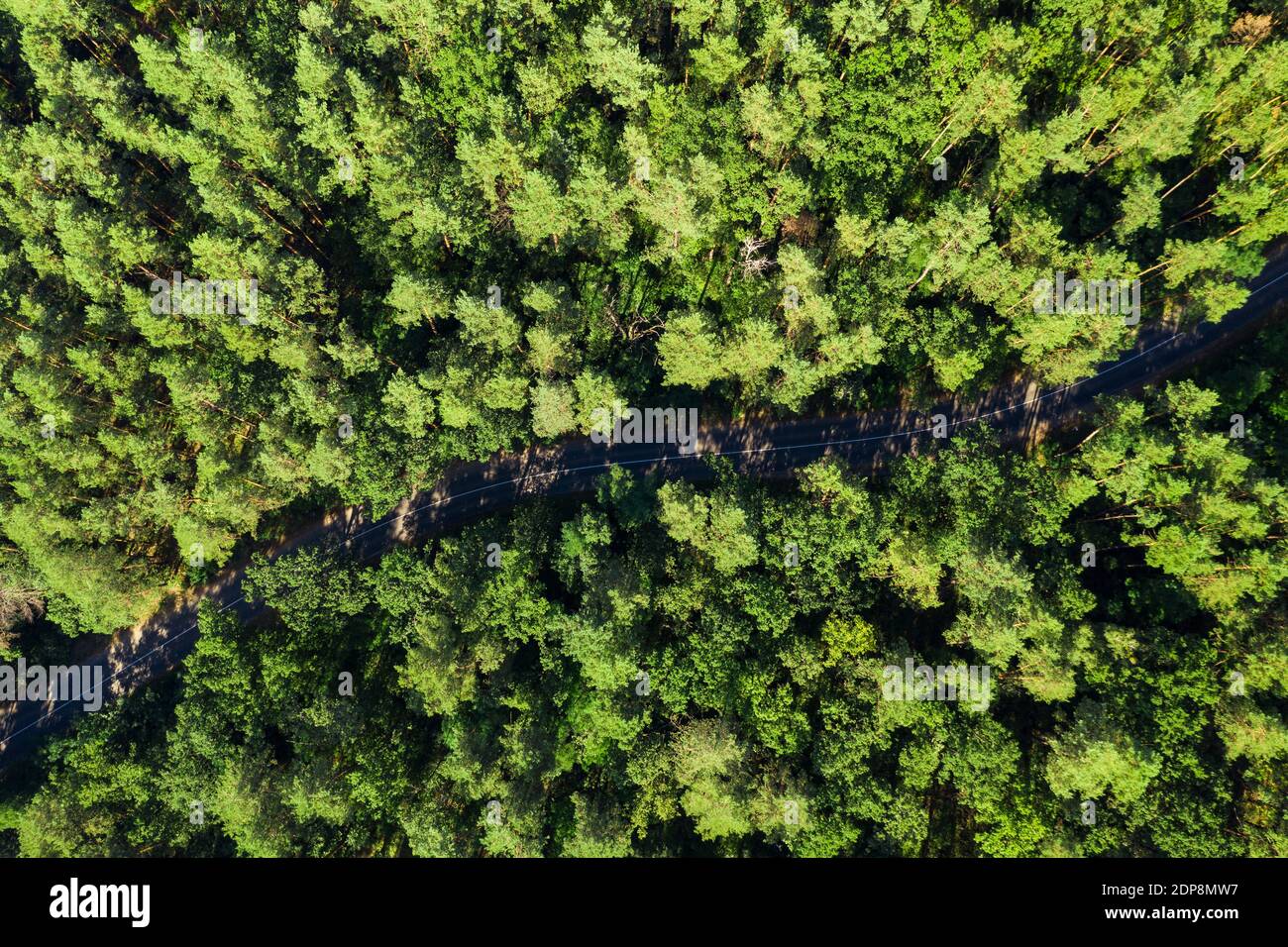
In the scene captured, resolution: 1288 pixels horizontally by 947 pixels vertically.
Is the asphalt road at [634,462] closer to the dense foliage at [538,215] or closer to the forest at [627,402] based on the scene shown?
the forest at [627,402]

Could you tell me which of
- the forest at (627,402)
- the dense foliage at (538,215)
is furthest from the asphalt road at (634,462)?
the dense foliage at (538,215)

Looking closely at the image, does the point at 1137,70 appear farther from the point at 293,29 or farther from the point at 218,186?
the point at 218,186

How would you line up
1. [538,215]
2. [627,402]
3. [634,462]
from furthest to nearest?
[634,462]
[627,402]
[538,215]

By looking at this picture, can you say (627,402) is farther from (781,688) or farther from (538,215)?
(781,688)

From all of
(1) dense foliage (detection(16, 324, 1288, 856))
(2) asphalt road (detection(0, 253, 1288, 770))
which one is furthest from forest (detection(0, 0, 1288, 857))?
(2) asphalt road (detection(0, 253, 1288, 770))

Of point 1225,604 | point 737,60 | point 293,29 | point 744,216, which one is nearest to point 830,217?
point 744,216

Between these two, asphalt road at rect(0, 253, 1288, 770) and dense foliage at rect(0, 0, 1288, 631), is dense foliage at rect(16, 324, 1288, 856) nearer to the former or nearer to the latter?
asphalt road at rect(0, 253, 1288, 770)

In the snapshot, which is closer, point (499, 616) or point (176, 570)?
point (499, 616)

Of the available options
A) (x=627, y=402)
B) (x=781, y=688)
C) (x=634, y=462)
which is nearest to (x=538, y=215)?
Answer: (x=627, y=402)
